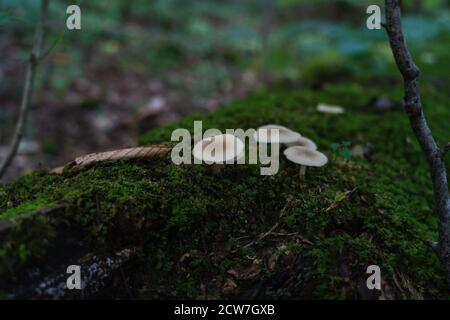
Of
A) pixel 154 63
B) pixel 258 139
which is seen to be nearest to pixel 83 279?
pixel 258 139

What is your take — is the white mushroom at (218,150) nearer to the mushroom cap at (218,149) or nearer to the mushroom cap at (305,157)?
the mushroom cap at (218,149)

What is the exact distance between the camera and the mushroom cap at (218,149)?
7.47 ft

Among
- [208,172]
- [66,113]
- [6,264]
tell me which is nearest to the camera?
[6,264]

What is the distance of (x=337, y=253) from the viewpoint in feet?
6.63

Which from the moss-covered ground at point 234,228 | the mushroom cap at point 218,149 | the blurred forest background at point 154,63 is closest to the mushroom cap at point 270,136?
the moss-covered ground at point 234,228

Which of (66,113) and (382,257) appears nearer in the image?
(382,257)

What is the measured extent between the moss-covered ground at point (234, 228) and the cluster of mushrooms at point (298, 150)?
5.1 inches

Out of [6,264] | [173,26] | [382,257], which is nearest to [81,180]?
[6,264]

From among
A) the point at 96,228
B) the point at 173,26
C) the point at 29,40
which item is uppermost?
the point at 173,26

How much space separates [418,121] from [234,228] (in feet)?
3.85

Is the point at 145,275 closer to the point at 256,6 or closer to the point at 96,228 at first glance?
the point at 96,228
